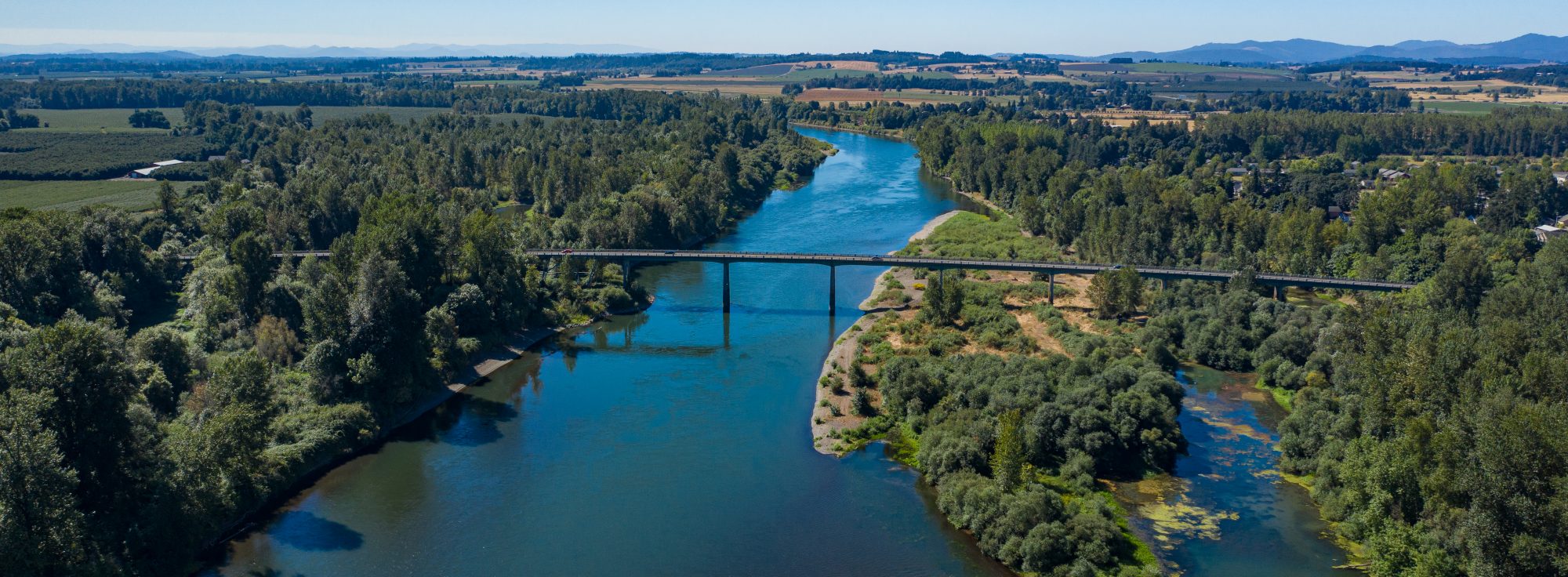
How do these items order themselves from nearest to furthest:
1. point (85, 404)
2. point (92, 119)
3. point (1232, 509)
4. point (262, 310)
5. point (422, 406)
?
point (85, 404), point (1232, 509), point (422, 406), point (262, 310), point (92, 119)

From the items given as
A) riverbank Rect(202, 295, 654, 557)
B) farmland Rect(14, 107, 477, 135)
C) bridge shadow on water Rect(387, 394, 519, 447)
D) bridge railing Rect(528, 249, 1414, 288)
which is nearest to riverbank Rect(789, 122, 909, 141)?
farmland Rect(14, 107, 477, 135)

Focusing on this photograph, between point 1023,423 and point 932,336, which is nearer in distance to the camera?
point 1023,423

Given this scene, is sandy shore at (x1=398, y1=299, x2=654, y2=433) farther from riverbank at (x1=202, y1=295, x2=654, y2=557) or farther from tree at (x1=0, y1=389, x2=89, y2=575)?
tree at (x1=0, y1=389, x2=89, y2=575)

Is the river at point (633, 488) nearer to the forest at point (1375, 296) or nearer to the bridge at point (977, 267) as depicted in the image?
the forest at point (1375, 296)

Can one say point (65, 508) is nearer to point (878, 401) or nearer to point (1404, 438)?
point (878, 401)

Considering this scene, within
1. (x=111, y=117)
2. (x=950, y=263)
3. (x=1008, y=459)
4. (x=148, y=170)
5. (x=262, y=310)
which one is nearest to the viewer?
(x=1008, y=459)

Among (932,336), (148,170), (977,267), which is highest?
(148,170)

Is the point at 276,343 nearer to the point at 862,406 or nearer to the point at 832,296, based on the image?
the point at 862,406

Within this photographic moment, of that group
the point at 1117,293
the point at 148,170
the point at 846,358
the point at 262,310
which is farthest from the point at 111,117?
the point at 1117,293
